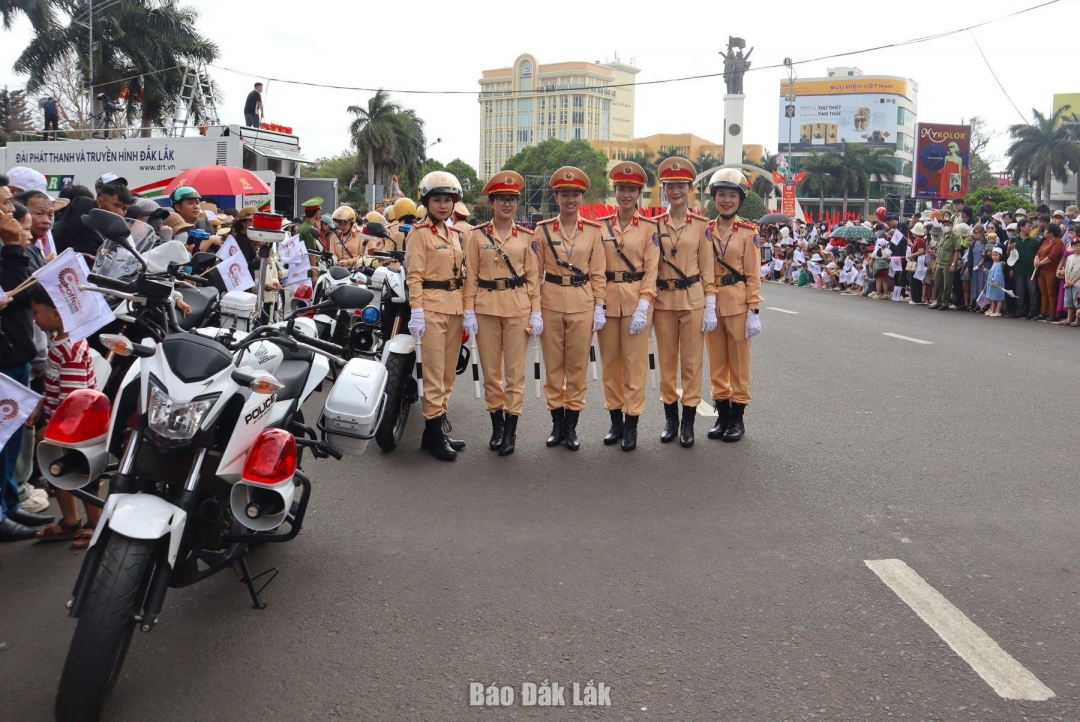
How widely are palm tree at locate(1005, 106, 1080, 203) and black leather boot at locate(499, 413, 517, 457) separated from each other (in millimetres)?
A: 77782

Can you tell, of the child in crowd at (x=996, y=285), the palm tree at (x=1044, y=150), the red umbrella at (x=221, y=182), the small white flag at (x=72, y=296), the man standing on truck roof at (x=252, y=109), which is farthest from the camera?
the palm tree at (x=1044, y=150)

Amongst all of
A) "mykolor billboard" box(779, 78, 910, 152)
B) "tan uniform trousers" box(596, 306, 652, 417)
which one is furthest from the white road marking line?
"mykolor billboard" box(779, 78, 910, 152)

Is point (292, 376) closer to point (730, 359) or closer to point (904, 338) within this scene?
point (730, 359)

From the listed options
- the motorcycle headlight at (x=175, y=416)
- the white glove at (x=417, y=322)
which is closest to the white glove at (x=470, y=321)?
the white glove at (x=417, y=322)

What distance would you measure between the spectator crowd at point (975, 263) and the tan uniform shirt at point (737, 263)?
11.0 meters

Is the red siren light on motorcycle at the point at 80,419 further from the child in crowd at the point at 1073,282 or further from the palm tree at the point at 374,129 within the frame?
the palm tree at the point at 374,129

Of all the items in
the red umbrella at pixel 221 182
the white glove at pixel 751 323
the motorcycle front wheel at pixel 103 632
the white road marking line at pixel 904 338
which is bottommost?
the white road marking line at pixel 904 338

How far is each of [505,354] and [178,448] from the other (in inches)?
150

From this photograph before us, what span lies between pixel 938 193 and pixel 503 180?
5227cm

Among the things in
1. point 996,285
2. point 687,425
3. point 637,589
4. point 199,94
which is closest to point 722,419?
point 687,425

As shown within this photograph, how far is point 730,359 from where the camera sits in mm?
7637

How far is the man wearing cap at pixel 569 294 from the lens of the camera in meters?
7.19

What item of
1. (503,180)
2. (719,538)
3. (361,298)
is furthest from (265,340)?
(503,180)

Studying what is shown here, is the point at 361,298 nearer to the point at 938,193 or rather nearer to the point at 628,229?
the point at 628,229
